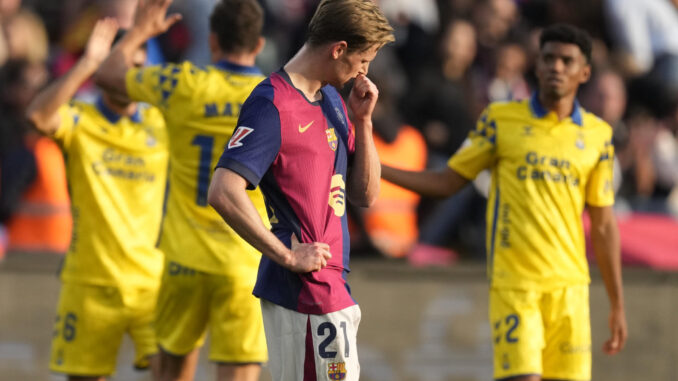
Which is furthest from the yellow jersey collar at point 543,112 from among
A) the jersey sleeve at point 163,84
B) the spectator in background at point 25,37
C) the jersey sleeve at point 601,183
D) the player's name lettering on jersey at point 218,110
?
the spectator in background at point 25,37

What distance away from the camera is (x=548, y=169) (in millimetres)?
6652

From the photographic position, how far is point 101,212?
23.1 ft

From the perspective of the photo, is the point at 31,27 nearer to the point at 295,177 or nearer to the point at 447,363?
the point at 447,363

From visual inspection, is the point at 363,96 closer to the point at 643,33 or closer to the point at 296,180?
the point at 296,180

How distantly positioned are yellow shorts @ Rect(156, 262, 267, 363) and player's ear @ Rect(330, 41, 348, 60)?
2215 mm

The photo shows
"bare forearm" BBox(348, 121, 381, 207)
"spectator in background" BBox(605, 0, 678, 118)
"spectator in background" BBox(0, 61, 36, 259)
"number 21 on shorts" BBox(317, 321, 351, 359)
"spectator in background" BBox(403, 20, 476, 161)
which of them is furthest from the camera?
"spectator in background" BBox(605, 0, 678, 118)

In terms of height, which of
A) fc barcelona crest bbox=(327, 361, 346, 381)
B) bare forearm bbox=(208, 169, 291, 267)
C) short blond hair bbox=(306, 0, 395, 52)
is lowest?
fc barcelona crest bbox=(327, 361, 346, 381)

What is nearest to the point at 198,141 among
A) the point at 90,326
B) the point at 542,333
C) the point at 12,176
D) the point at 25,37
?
the point at 90,326

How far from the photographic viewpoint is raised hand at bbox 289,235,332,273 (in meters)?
4.36

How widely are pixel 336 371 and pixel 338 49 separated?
1360mm

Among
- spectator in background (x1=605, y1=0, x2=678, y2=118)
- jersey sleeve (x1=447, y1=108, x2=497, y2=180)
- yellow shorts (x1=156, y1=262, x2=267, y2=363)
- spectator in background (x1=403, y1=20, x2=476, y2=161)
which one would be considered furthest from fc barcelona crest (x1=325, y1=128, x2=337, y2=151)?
spectator in background (x1=605, y1=0, x2=678, y2=118)

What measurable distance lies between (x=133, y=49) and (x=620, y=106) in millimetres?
6124

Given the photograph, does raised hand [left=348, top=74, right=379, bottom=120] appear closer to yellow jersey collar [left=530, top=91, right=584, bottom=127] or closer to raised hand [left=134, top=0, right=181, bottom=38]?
raised hand [left=134, top=0, right=181, bottom=38]

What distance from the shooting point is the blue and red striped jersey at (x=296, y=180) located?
446 centimetres
